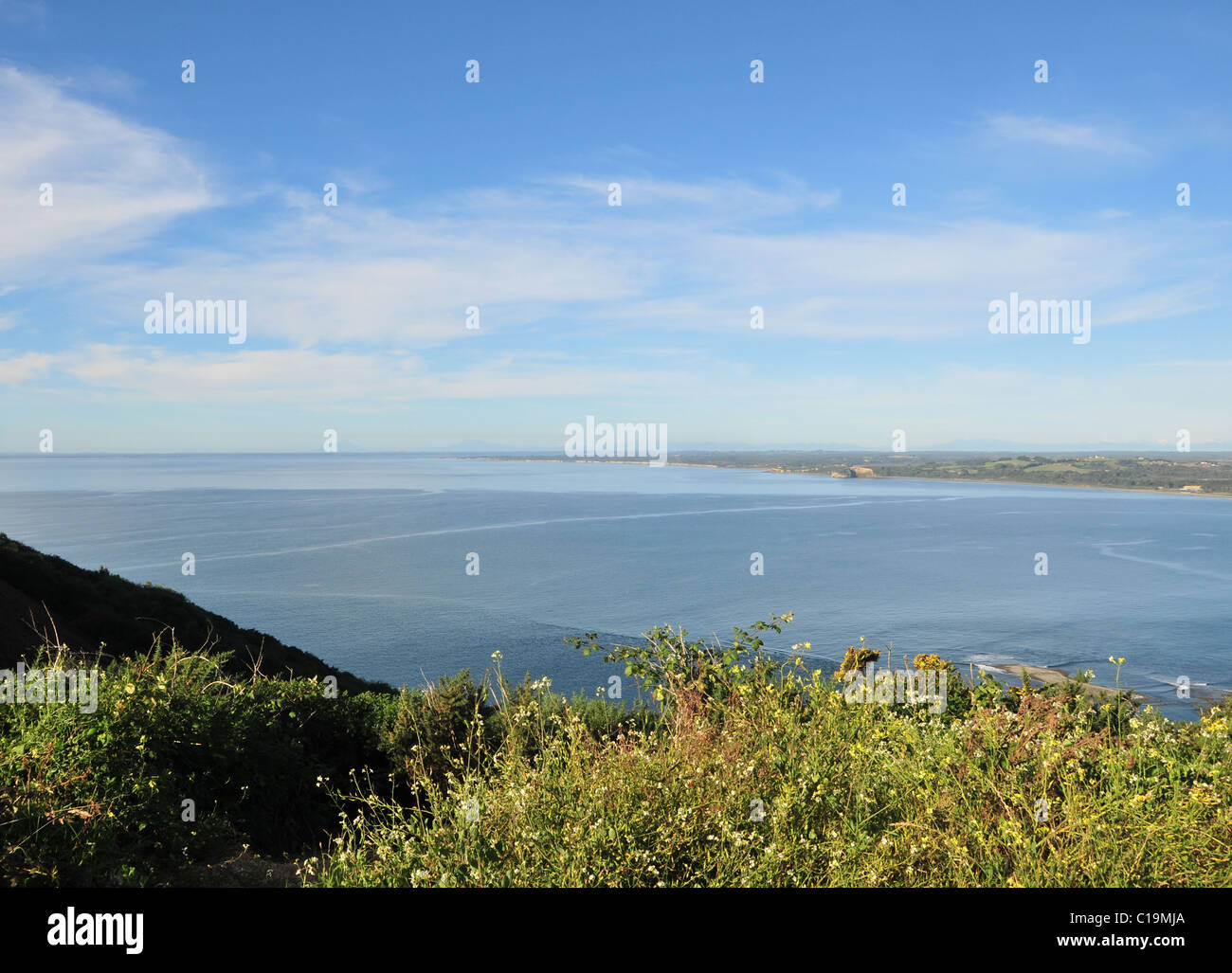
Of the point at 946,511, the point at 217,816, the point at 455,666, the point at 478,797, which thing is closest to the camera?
the point at 478,797

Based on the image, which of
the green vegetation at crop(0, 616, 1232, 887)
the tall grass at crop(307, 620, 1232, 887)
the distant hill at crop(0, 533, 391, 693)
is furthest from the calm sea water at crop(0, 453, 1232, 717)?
the tall grass at crop(307, 620, 1232, 887)

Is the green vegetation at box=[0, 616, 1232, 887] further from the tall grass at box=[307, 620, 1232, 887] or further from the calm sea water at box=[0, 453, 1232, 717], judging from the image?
the calm sea water at box=[0, 453, 1232, 717]

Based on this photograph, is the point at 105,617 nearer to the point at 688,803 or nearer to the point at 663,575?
the point at 688,803

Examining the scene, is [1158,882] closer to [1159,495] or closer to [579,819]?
[579,819]

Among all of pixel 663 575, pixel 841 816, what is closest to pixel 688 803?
pixel 841 816
